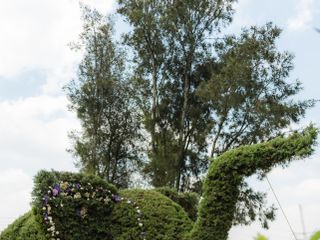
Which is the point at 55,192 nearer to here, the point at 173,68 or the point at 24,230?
the point at 24,230

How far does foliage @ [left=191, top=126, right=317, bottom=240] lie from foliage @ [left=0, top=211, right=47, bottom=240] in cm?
226

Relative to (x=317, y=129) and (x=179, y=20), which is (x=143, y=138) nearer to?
(x=179, y=20)

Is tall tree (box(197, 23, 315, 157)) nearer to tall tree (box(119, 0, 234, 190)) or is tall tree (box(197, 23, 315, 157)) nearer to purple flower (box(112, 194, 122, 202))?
tall tree (box(119, 0, 234, 190))

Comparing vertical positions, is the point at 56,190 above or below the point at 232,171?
above

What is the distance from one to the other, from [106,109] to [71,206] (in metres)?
15.5

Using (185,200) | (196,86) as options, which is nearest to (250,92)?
(196,86)

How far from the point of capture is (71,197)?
8.13 meters

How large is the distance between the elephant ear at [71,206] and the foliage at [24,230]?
22cm

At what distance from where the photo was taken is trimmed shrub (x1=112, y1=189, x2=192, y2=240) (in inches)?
317

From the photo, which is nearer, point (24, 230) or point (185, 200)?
point (24, 230)

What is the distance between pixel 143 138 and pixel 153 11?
16.7ft

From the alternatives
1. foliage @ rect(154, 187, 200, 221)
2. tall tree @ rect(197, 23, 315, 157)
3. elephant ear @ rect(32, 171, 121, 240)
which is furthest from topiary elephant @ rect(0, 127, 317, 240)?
tall tree @ rect(197, 23, 315, 157)

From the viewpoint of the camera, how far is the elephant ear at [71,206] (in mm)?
7969

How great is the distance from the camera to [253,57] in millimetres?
21641
